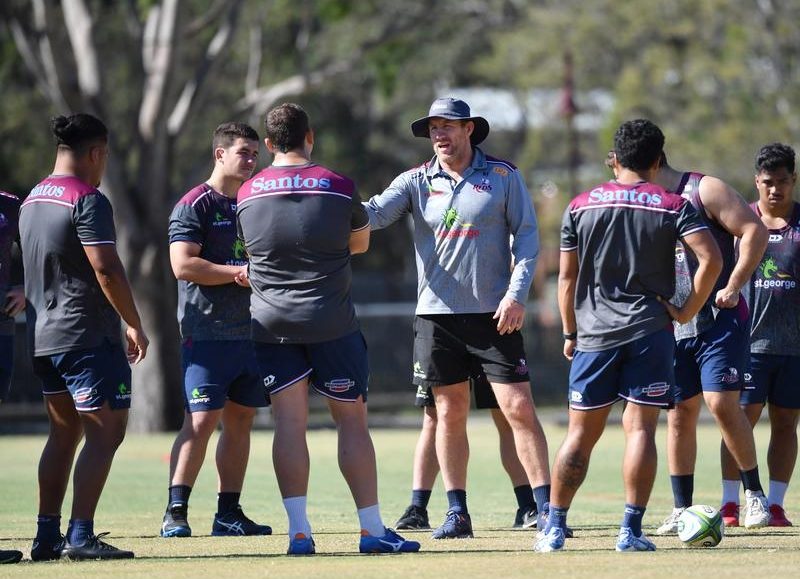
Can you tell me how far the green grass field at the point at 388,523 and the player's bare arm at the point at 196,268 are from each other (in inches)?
65.3

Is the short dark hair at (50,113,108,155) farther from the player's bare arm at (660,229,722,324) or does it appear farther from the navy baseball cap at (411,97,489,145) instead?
the player's bare arm at (660,229,722,324)

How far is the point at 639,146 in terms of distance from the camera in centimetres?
777

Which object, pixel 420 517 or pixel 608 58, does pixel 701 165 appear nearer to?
pixel 608 58

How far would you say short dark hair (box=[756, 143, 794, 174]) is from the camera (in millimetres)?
9797

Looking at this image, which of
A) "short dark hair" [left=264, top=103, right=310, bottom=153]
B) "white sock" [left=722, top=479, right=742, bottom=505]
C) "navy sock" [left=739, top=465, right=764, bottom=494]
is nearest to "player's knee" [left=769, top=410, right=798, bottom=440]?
"white sock" [left=722, top=479, right=742, bottom=505]

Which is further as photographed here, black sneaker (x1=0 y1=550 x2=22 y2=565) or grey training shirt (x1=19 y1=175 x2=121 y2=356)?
grey training shirt (x1=19 y1=175 x2=121 y2=356)

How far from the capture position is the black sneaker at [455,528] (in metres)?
8.88

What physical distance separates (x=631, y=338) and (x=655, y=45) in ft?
96.1

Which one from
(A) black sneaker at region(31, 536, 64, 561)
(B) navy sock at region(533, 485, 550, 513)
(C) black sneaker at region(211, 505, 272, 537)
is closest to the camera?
(A) black sneaker at region(31, 536, 64, 561)

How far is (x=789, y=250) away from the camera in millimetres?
10023

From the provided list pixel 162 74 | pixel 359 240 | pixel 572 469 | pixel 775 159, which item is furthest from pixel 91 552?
pixel 162 74

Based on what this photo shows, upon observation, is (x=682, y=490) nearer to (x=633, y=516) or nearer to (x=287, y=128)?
(x=633, y=516)

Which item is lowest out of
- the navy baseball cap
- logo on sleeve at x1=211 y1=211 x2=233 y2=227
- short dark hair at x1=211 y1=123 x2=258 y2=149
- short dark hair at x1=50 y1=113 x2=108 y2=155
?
logo on sleeve at x1=211 y1=211 x2=233 y2=227

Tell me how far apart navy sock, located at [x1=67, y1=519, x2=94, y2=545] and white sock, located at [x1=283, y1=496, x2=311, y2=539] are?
1.12 meters
